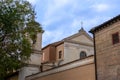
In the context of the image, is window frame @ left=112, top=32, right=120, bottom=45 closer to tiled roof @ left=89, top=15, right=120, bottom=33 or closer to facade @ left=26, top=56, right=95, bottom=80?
tiled roof @ left=89, top=15, right=120, bottom=33

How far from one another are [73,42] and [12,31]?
1730 cm

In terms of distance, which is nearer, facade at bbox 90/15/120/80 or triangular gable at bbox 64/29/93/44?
facade at bbox 90/15/120/80

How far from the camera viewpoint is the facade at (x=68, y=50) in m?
36.8

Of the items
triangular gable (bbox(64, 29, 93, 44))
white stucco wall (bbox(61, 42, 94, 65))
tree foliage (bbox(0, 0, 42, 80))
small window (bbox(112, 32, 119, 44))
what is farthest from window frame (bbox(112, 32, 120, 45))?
triangular gable (bbox(64, 29, 93, 44))

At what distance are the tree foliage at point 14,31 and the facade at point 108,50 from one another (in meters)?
6.82

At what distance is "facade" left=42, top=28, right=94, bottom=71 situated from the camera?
36.8 metres

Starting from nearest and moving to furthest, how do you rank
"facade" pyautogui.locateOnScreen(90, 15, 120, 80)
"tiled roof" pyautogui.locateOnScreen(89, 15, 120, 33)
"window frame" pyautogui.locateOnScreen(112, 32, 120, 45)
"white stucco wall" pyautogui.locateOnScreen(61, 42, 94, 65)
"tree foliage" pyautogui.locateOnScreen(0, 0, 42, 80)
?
"facade" pyautogui.locateOnScreen(90, 15, 120, 80) → "window frame" pyautogui.locateOnScreen(112, 32, 120, 45) → "tiled roof" pyautogui.locateOnScreen(89, 15, 120, 33) → "tree foliage" pyautogui.locateOnScreen(0, 0, 42, 80) → "white stucco wall" pyautogui.locateOnScreen(61, 42, 94, 65)

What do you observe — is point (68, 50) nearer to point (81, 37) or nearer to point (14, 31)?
point (81, 37)

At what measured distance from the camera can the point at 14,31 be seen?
21922 millimetres

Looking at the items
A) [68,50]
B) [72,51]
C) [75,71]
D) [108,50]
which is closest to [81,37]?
[72,51]

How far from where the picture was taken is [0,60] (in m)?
21.6

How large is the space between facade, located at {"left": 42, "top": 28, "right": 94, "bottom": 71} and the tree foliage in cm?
1262

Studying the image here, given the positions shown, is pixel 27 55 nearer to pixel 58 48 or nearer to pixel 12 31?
pixel 12 31

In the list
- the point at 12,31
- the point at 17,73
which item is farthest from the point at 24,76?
the point at 12,31
